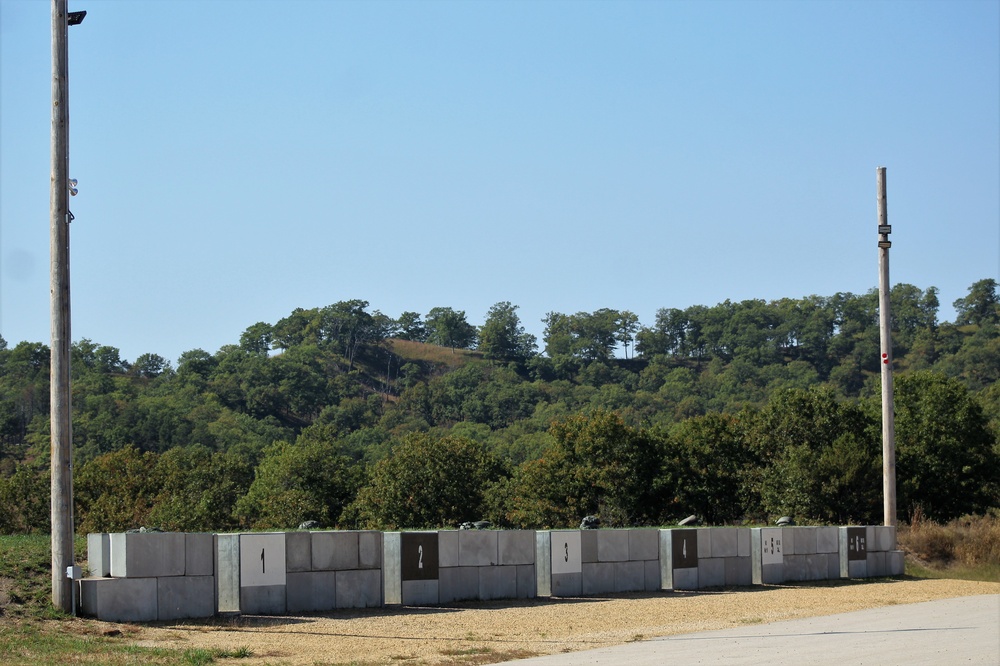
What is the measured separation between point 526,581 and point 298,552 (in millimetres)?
5090

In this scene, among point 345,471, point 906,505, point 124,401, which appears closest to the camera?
point 906,505

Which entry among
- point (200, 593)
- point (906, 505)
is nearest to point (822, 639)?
point (200, 593)

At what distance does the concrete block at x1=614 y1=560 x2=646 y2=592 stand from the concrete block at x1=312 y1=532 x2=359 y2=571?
6.37m

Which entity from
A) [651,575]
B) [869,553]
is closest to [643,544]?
[651,575]

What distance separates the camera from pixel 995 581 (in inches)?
1232

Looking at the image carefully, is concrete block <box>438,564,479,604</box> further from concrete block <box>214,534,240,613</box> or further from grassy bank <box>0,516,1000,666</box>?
grassy bank <box>0,516,1000,666</box>

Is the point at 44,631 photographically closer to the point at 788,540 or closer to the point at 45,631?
the point at 45,631

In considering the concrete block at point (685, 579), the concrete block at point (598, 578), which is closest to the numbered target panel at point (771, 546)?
the concrete block at point (685, 579)

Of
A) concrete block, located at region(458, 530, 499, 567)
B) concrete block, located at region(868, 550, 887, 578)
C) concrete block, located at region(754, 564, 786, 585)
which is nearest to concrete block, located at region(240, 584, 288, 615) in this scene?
concrete block, located at region(458, 530, 499, 567)

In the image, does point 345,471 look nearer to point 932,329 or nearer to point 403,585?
point 403,585

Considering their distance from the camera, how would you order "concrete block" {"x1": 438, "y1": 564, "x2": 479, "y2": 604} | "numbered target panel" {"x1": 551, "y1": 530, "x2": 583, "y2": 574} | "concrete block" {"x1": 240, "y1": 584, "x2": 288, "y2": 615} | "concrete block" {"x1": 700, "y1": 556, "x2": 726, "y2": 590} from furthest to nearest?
1. "concrete block" {"x1": 700, "y1": 556, "x2": 726, "y2": 590}
2. "numbered target panel" {"x1": 551, "y1": 530, "x2": 583, "y2": 574}
3. "concrete block" {"x1": 438, "y1": 564, "x2": 479, "y2": 604}
4. "concrete block" {"x1": 240, "y1": 584, "x2": 288, "y2": 615}

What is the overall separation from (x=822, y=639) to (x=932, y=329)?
617 feet

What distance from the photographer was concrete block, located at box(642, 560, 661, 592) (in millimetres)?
24906

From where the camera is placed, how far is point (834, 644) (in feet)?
53.7
